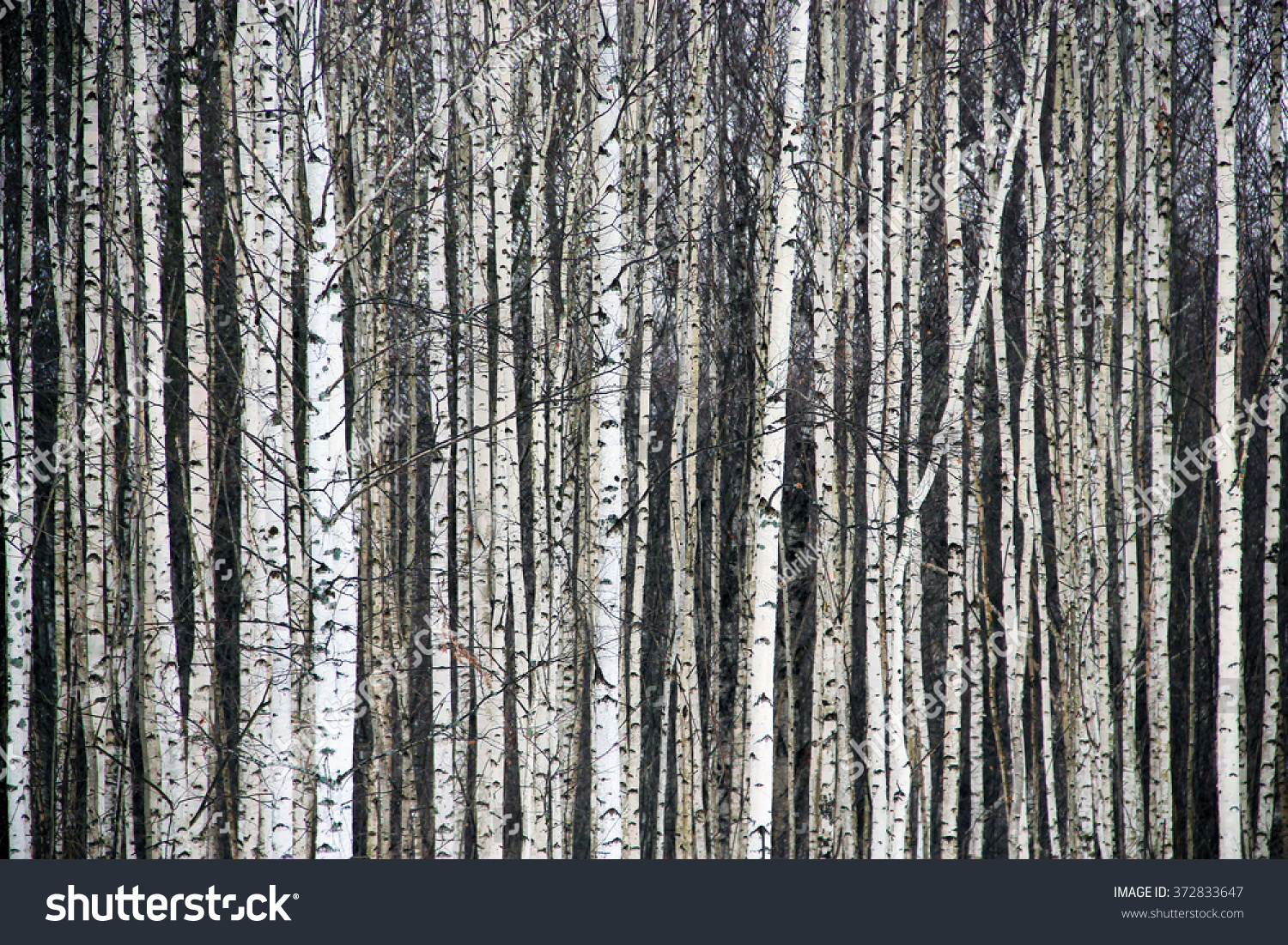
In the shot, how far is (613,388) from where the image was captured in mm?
4223

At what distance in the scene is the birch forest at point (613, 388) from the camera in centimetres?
470

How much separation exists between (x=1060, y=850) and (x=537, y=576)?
4734mm

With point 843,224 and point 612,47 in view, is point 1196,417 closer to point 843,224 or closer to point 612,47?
point 843,224

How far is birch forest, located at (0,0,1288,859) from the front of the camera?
470 cm

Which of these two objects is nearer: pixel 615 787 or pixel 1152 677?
pixel 615 787

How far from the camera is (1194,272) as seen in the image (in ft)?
30.3

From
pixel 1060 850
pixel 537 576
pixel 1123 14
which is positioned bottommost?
pixel 1060 850

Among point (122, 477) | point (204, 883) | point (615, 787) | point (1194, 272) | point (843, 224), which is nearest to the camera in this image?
point (204, 883)

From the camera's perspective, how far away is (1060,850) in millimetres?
6922

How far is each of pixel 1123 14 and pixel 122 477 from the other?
26.9ft

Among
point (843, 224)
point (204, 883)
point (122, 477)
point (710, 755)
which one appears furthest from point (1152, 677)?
point (122, 477)

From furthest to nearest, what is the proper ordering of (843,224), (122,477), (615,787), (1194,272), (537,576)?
(1194,272) → (122,477) → (843,224) → (537,576) → (615,787)

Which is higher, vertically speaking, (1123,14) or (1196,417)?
(1123,14)

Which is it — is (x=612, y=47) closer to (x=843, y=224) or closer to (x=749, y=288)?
(x=843, y=224)
